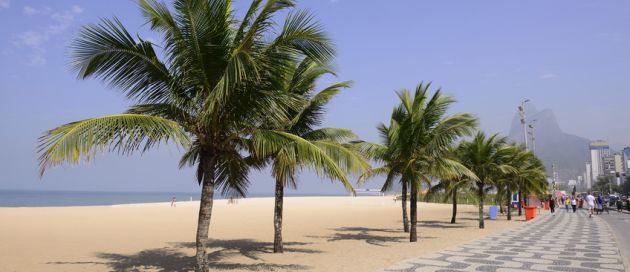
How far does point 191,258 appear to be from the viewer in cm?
1059

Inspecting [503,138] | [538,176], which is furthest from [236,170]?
[538,176]

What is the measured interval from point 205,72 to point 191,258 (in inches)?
225

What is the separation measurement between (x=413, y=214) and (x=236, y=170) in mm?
6353

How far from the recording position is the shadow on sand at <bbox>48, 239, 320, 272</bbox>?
9141 millimetres

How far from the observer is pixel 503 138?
747 inches

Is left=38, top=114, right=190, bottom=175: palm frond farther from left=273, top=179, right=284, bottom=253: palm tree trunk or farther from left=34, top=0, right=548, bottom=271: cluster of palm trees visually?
left=273, top=179, right=284, bottom=253: palm tree trunk

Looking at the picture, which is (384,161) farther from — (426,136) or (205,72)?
(205,72)

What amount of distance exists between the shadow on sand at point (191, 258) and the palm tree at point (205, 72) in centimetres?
264

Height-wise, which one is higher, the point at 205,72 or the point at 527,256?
the point at 205,72

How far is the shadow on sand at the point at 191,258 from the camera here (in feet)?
30.0

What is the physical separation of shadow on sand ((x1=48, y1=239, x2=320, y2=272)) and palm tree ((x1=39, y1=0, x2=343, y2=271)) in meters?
2.64

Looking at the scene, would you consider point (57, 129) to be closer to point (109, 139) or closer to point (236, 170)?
point (109, 139)

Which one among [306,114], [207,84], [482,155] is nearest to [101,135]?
[207,84]

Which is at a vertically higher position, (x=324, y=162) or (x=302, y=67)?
(x=302, y=67)
